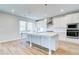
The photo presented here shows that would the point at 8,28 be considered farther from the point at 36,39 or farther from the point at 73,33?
the point at 73,33

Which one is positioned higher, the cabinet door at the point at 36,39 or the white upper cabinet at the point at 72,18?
the white upper cabinet at the point at 72,18

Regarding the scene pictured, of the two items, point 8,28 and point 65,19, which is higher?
point 65,19

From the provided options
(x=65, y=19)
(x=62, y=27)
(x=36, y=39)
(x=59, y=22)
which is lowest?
(x=36, y=39)

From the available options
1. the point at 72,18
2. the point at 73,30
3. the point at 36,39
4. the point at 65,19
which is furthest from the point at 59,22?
the point at 36,39

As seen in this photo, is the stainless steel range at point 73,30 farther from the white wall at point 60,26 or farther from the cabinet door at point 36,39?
the cabinet door at point 36,39

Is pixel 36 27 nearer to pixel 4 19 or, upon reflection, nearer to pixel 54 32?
pixel 54 32

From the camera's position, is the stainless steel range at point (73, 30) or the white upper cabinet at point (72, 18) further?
the white upper cabinet at point (72, 18)

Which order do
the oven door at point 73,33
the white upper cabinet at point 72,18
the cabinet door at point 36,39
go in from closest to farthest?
the oven door at point 73,33, the white upper cabinet at point 72,18, the cabinet door at point 36,39

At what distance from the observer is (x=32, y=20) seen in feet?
9.29

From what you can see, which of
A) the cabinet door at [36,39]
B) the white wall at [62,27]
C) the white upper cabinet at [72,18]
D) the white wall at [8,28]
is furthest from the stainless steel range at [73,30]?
the white wall at [8,28]

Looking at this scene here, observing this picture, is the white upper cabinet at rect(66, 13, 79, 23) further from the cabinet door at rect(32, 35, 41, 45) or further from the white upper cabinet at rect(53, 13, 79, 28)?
the cabinet door at rect(32, 35, 41, 45)

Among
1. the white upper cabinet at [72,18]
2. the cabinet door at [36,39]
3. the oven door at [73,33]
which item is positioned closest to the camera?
the oven door at [73,33]

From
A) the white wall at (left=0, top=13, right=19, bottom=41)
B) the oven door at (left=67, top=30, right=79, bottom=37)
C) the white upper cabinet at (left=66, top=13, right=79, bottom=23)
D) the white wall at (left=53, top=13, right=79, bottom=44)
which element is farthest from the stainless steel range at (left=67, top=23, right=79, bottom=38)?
the white wall at (left=0, top=13, right=19, bottom=41)
